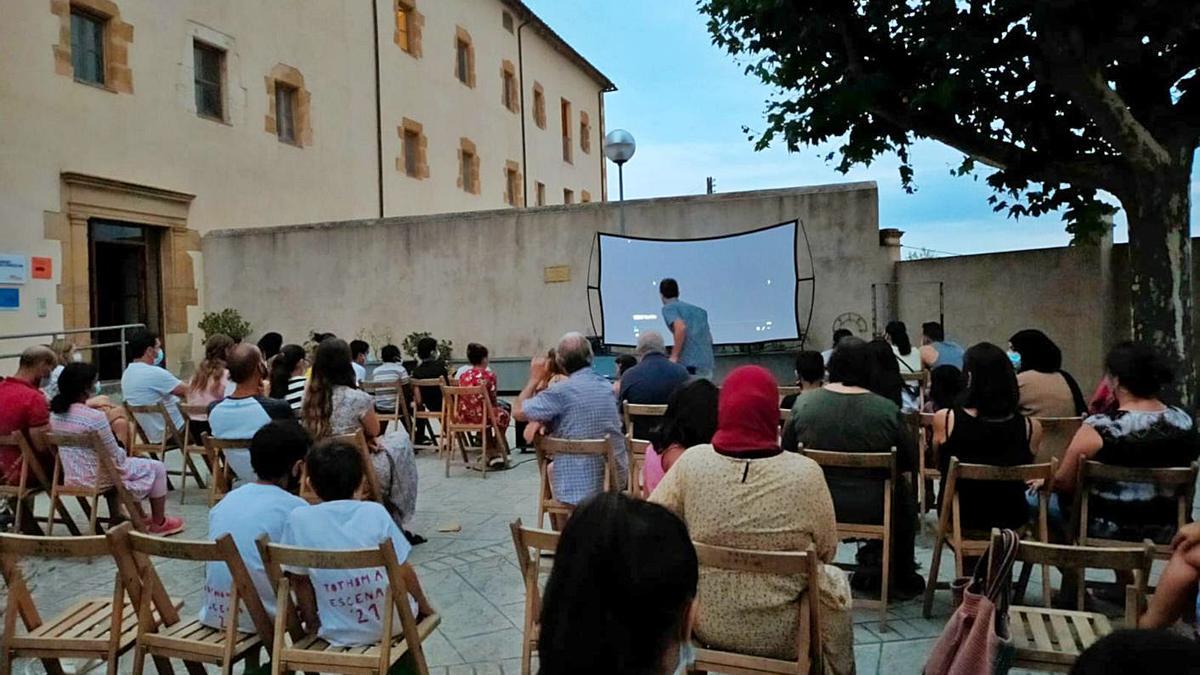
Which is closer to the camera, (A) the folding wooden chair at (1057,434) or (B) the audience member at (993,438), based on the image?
(B) the audience member at (993,438)

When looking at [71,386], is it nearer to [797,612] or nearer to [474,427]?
[474,427]

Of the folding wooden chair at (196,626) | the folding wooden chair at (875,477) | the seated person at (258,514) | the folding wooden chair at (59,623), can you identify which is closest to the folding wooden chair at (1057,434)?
the folding wooden chair at (875,477)

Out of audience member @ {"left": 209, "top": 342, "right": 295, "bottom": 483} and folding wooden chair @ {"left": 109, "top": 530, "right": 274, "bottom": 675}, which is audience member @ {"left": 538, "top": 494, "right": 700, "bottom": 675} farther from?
audience member @ {"left": 209, "top": 342, "right": 295, "bottom": 483}

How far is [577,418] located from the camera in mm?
4570

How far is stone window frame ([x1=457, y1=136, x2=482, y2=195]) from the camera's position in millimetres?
22344

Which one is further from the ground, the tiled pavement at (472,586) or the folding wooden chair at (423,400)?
the folding wooden chair at (423,400)

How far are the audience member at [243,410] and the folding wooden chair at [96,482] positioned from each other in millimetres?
558

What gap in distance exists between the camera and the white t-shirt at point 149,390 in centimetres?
638

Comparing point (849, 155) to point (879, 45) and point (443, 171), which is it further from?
point (443, 171)

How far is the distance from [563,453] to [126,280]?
481 inches

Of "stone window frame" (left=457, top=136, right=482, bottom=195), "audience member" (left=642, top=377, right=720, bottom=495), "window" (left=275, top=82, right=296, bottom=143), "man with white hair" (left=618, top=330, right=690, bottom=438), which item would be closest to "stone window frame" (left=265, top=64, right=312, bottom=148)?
"window" (left=275, top=82, right=296, bottom=143)

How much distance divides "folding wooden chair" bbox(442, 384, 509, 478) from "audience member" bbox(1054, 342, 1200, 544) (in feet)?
14.8

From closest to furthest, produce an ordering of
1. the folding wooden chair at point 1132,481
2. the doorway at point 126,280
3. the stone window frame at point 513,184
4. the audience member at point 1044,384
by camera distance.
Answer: the folding wooden chair at point 1132,481
the audience member at point 1044,384
the doorway at point 126,280
the stone window frame at point 513,184

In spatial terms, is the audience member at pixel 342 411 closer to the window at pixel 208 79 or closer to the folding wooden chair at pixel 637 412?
the folding wooden chair at pixel 637 412
